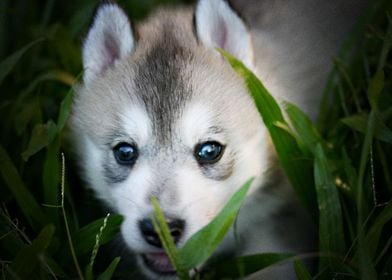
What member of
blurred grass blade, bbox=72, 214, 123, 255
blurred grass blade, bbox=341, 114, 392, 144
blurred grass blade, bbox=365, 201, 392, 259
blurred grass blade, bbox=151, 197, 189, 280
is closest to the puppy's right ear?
blurred grass blade, bbox=72, 214, 123, 255

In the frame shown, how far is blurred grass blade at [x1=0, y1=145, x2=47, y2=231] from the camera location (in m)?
2.93

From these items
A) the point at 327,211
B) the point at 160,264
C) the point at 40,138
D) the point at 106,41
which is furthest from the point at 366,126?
the point at 40,138

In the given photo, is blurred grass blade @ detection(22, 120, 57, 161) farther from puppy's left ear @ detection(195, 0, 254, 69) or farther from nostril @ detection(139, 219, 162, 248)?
puppy's left ear @ detection(195, 0, 254, 69)

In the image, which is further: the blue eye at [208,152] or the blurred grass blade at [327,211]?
the blue eye at [208,152]

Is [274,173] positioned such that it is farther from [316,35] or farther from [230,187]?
[316,35]

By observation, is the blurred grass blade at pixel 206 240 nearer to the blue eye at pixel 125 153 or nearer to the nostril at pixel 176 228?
the nostril at pixel 176 228

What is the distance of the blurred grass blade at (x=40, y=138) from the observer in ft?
9.66

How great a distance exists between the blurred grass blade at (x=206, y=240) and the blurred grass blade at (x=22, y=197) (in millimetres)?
898

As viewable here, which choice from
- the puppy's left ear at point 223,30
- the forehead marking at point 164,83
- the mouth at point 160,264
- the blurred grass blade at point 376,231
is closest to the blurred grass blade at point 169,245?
the mouth at point 160,264

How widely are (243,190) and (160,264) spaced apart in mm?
619

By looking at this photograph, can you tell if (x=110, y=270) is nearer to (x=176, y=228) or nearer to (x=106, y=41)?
(x=176, y=228)

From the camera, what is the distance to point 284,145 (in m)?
2.96

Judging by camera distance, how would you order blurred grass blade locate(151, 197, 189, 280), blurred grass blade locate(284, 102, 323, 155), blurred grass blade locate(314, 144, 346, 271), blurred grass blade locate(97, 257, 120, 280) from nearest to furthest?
blurred grass blade locate(151, 197, 189, 280), blurred grass blade locate(97, 257, 120, 280), blurred grass blade locate(314, 144, 346, 271), blurred grass blade locate(284, 102, 323, 155)

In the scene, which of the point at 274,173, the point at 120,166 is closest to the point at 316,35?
the point at 274,173
